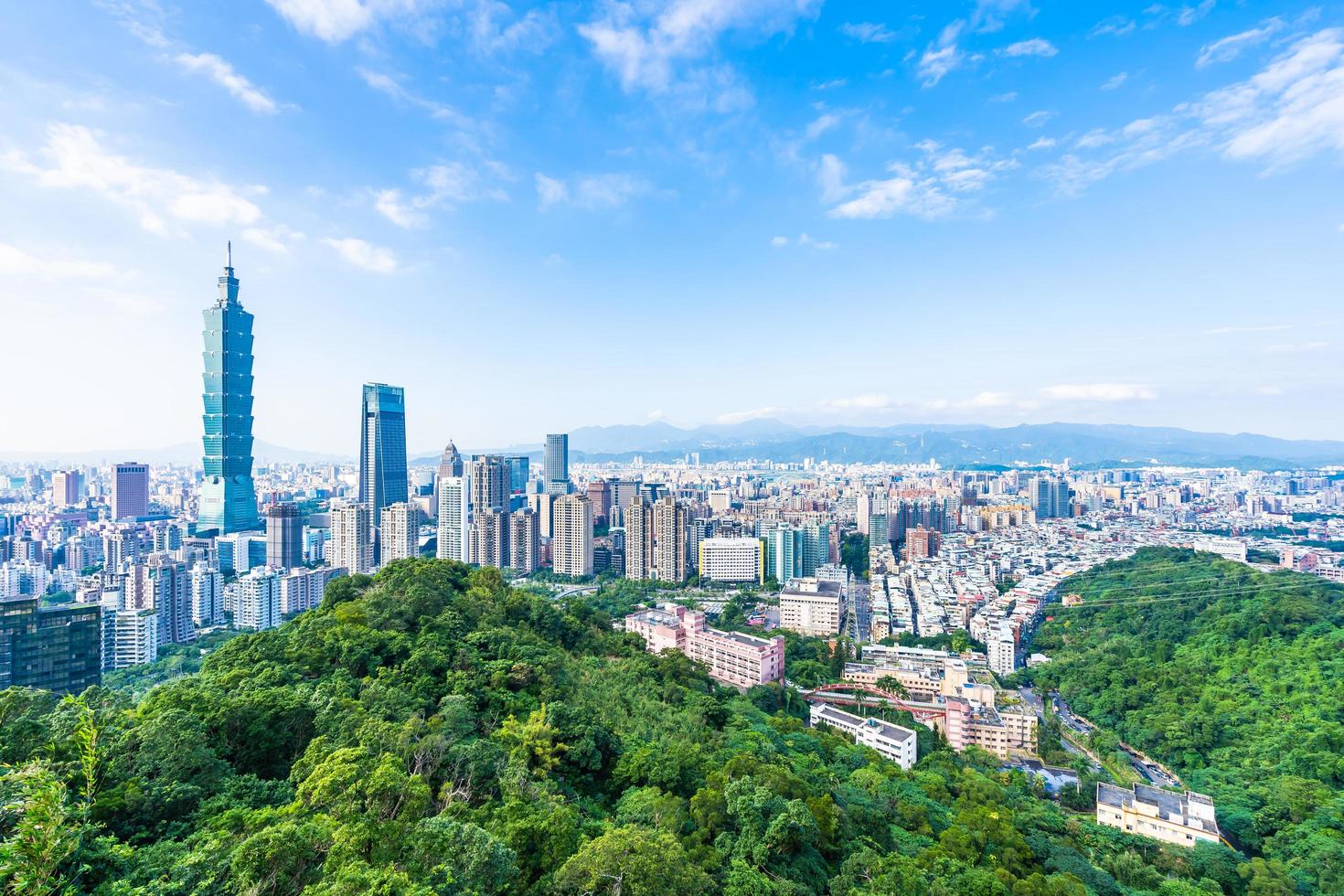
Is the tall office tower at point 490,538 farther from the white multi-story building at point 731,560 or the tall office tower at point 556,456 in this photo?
the tall office tower at point 556,456

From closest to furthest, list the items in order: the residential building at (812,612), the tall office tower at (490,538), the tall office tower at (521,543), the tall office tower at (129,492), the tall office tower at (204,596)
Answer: the residential building at (812,612) → the tall office tower at (204,596) → the tall office tower at (490,538) → the tall office tower at (521,543) → the tall office tower at (129,492)

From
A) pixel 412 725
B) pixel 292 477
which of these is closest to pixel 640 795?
pixel 412 725

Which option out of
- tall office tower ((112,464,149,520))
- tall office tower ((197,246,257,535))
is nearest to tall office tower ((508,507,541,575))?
tall office tower ((197,246,257,535))

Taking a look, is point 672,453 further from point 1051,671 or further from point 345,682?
point 345,682

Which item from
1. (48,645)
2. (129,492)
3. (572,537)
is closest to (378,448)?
(129,492)

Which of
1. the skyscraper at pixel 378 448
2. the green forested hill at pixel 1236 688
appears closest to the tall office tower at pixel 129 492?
the skyscraper at pixel 378 448
